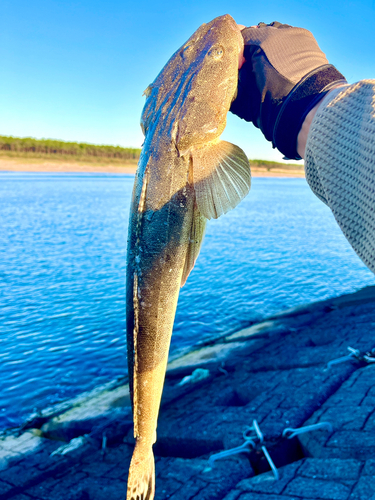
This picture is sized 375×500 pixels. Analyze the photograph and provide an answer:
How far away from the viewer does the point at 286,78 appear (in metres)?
1.65

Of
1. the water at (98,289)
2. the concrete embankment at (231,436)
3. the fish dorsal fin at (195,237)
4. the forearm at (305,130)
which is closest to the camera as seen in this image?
the forearm at (305,130)

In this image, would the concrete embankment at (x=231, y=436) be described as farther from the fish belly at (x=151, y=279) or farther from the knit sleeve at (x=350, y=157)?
the knit sleeve at (x=350, y=157)

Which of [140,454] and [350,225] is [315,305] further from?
[350,225]

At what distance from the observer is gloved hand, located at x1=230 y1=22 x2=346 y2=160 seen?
164 centimetres

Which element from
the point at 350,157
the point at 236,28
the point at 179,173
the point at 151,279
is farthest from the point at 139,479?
the point at 236,28

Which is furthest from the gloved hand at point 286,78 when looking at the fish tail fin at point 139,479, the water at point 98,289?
the water at point 98,289

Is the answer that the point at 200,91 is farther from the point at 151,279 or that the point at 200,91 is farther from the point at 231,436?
the point at 231,436

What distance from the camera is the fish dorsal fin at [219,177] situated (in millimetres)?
1868

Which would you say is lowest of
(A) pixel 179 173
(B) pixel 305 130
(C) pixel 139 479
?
(C) pixel 139 479

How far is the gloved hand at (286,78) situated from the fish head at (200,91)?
13cm

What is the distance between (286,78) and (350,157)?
1.61ft

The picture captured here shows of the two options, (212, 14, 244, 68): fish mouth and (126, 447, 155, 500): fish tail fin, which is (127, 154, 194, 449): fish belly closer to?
(126, 447, 155, 500): fish tail fin

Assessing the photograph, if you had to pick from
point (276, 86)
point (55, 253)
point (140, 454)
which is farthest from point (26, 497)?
point (55, 253)

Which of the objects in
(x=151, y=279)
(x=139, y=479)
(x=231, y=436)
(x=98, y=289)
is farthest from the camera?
(x=98, y=289)
